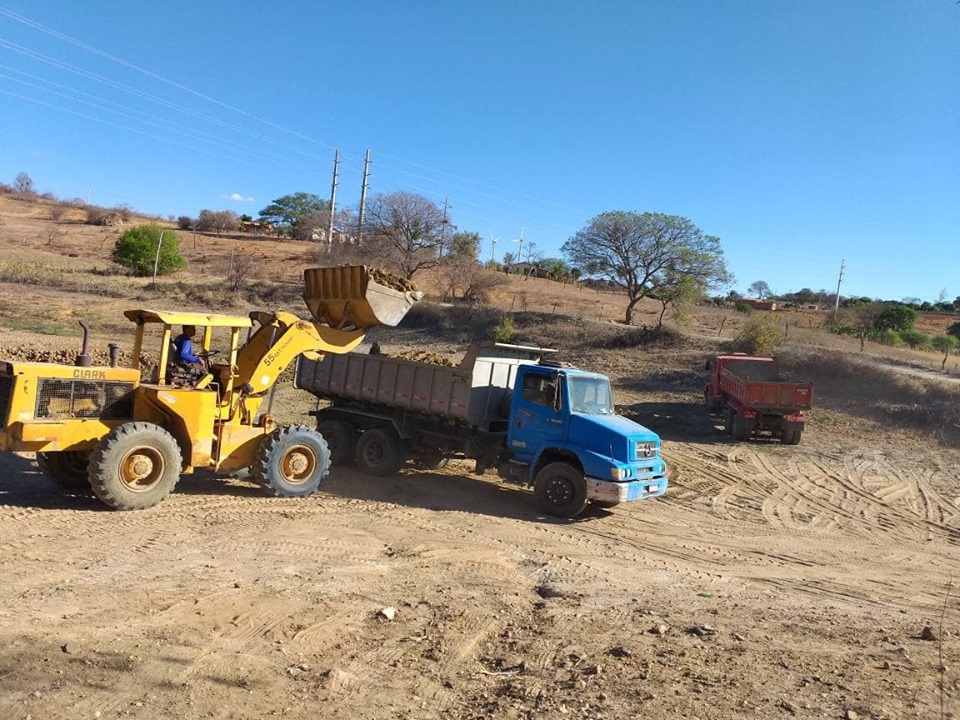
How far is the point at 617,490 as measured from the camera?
9.77 meters

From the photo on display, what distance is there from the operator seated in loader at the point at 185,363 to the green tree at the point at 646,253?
30590mm

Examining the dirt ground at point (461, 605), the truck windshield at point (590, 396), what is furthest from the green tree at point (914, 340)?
the truck windshield at point (590, 396)

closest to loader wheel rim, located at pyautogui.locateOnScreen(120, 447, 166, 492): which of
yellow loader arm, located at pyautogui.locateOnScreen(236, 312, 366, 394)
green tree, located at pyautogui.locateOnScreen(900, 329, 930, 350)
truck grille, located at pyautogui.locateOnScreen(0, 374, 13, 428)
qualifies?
truck grille, located at pyautogui.locateOnScreen(0, 374, 13, 428)

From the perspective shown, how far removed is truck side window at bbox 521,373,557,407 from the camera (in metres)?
10.6

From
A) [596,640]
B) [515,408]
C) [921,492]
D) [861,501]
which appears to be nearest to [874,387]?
[921,492]

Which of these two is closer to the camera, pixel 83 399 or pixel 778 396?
pixel 83 399

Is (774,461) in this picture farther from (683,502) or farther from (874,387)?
(874,387)

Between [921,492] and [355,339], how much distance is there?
465 inches

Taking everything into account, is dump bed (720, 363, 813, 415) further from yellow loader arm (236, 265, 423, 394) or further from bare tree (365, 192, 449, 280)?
bare tree (365, 192, 449, 280)

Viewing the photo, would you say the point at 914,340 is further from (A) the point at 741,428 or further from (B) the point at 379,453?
(B) the point at 379,453

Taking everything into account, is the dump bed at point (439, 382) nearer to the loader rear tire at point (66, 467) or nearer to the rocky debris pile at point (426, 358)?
the rocky debris pile at point (426, 358)

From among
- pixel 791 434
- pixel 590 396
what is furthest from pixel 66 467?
pixel 791 434

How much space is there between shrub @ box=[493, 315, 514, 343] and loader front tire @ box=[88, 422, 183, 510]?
21743 mm

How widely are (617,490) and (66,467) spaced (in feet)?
24.3
